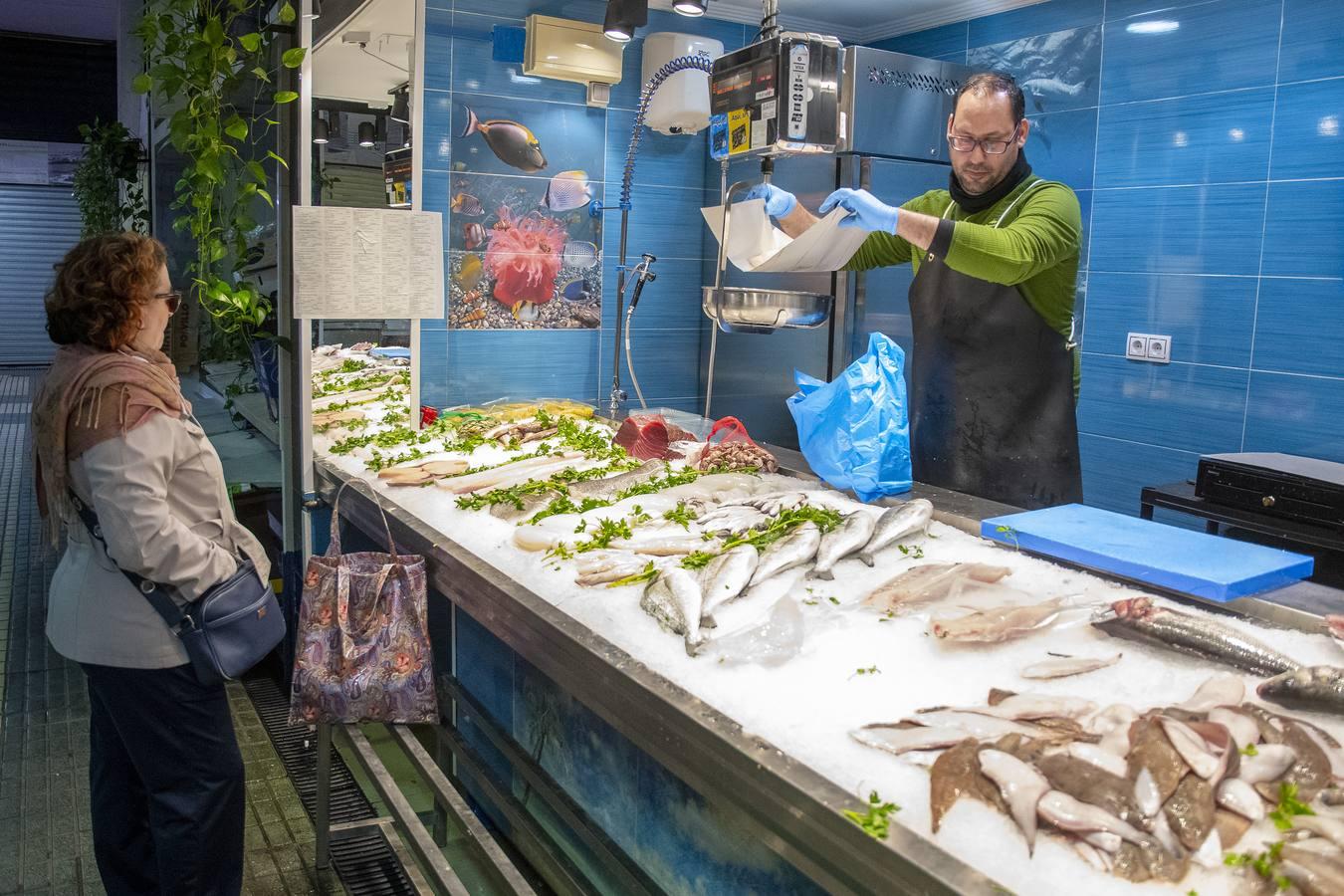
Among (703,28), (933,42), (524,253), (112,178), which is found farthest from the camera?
(112,178)

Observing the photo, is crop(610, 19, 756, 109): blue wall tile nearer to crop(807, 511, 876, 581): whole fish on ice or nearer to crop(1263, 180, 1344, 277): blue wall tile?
crop(1263, 180, 1344, 277): blue wall tile

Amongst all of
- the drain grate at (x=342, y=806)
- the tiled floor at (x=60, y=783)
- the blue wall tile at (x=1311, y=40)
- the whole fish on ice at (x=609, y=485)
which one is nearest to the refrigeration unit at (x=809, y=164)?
the whole fish on ice at (x=609, y=485)

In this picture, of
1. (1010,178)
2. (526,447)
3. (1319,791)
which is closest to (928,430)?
(1010,178)

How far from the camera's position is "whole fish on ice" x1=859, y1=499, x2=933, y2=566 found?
2.33 m

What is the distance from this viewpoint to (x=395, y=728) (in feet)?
9.68

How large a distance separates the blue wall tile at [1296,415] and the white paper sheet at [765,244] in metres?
2.07

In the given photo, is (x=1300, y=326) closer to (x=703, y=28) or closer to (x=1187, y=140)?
(x=1187, y=140)

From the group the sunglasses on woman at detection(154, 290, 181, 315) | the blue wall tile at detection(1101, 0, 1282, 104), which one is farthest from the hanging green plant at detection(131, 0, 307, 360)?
the blue wall tile at detection(1101, 0, 1282, 104)

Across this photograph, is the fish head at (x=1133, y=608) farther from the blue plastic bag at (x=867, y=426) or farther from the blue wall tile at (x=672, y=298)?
the blue wall tile at (x=672, y=298)

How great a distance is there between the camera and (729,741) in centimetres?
147

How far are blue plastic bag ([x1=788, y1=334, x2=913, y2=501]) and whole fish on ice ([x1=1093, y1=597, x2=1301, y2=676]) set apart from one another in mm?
1029

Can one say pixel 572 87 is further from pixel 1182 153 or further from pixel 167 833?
pixel 167 833

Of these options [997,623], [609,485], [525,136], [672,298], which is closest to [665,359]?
[672,298]

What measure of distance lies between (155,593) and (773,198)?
203 cm
